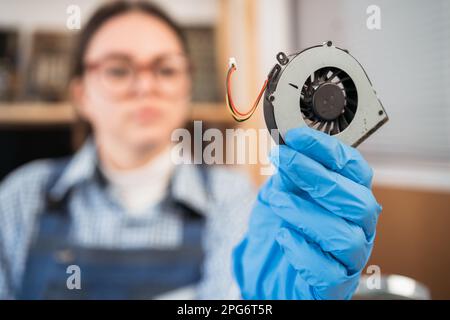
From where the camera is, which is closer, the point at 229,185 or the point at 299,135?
the point at 299,135

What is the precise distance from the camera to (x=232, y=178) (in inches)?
50.1

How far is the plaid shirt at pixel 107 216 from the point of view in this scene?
Answer: 1130 millimetres

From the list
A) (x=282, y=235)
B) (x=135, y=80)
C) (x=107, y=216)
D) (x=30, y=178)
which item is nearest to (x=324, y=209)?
(x=282, y=235)

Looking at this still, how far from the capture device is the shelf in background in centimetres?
131

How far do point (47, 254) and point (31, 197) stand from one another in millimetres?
203

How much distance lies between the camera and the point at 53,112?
4.33 feet

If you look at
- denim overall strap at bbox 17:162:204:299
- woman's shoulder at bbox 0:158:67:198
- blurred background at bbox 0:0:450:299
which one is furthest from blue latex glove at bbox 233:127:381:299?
woman's shoulder at bbox 0:158:67:198

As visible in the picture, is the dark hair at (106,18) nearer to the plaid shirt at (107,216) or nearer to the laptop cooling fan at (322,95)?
the plaid shirt at (107,216)

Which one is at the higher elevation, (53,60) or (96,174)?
(53,60)

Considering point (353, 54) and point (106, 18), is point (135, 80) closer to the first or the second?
point (106, 18)

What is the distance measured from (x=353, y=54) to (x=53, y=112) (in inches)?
45.8

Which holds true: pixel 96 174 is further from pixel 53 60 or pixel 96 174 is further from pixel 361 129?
pixel 361 129

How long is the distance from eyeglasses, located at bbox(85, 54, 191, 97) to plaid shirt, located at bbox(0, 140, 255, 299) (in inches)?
11.1

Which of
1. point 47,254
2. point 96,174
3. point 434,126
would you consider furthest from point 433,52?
point 47,254
